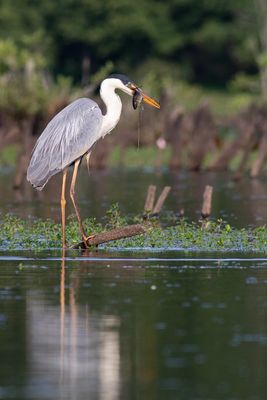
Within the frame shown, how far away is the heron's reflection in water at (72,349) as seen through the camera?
8.99 m

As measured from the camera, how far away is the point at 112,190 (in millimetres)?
26641

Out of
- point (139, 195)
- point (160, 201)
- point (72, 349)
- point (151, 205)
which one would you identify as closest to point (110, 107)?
point (151, 205)

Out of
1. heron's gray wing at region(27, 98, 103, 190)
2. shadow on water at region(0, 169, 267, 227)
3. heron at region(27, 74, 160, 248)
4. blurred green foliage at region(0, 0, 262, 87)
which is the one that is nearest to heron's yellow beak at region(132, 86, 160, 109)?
heron at region(27, 74, 160, 248)

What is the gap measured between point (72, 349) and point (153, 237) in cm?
652

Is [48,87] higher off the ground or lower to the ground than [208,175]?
higher

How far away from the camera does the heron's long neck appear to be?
53.8 feet

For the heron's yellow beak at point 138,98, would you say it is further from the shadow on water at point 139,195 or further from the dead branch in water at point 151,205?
the shadow on water at point 139,195

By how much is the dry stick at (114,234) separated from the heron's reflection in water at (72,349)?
8.97 ft

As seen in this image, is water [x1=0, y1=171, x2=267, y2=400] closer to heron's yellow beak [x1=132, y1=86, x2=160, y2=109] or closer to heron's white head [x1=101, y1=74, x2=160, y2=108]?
heron's yellow beak [x1=132, y1=86, x2=160, y2=109]

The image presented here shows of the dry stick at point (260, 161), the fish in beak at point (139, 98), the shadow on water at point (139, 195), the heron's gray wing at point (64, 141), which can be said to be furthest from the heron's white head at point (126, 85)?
the dry stick at point (260, 161)

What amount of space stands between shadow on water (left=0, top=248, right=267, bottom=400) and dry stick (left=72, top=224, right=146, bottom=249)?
1.12ft

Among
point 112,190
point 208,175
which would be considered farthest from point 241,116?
point 112,190

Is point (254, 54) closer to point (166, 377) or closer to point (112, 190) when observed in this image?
point (112, 190)

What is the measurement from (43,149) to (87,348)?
640 centimetres
